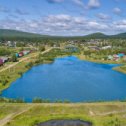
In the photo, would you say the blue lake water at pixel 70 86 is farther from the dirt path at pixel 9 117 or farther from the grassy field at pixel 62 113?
the dirt path at pixel 9 117

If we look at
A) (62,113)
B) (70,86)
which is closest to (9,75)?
(70,86)

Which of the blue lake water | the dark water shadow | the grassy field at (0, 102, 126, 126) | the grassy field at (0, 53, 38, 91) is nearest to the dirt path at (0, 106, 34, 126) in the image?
the grassy field at (0, 102, 126, 126)

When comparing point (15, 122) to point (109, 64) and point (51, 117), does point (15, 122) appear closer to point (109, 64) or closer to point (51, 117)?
point (51, 117)

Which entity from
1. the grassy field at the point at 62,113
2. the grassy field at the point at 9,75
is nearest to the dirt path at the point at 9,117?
the grassy field at the point at 62,113

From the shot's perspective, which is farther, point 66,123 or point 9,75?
point 9,75

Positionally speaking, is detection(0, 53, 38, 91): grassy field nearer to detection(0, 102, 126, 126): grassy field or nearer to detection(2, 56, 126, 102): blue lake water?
detection(2, 56, 126, 102): blue lake water

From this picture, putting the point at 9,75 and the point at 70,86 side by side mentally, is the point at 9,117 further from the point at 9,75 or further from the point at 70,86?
the point at 9,75

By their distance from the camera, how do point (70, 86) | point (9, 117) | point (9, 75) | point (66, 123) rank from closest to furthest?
point (66, 123) → point (9, 117) → point (70, 86) → point (9, 75)
